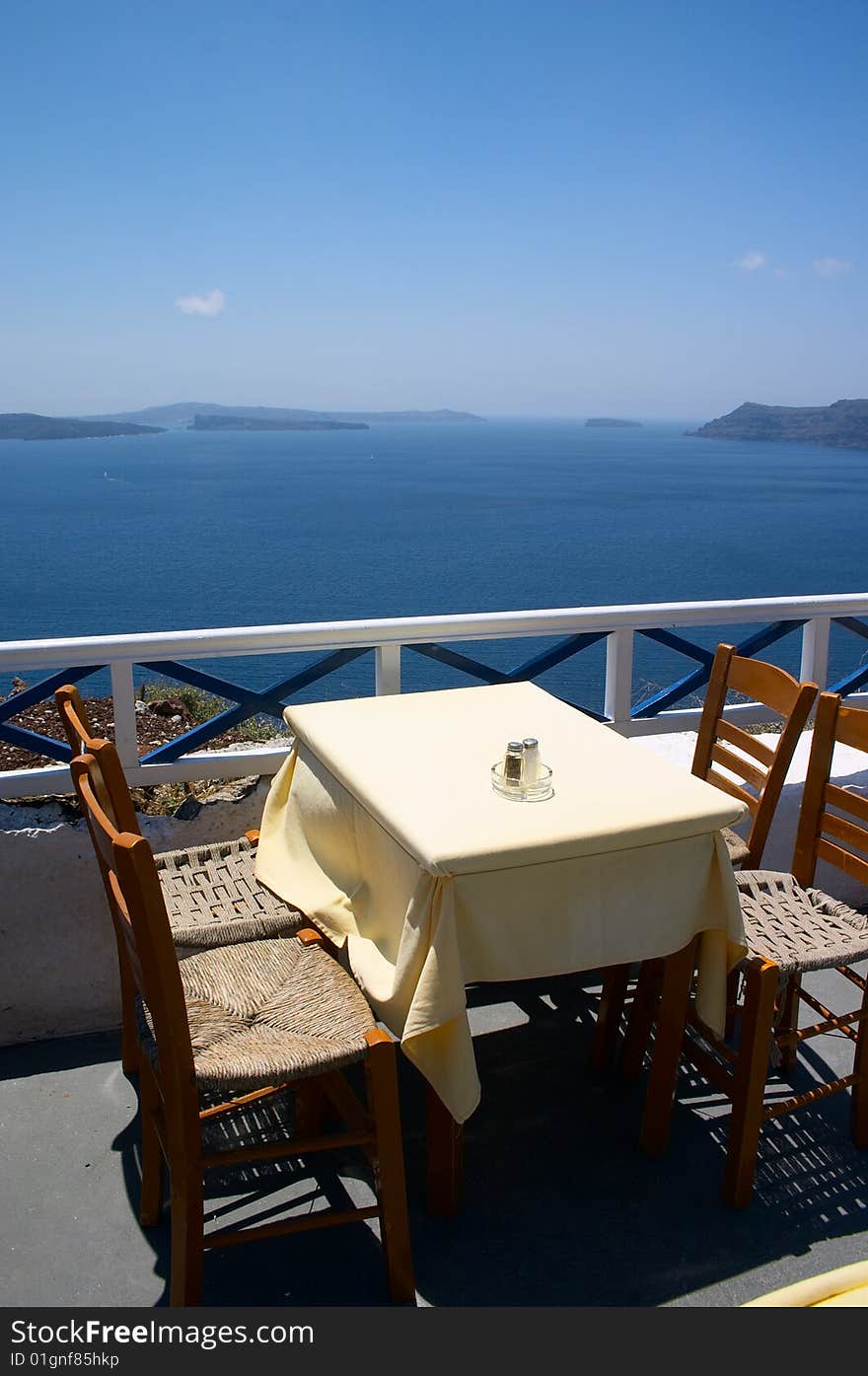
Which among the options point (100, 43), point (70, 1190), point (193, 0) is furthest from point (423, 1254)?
point (100, 43)

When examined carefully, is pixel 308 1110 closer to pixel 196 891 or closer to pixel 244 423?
pixel 196 891

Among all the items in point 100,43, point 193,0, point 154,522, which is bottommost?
point 154,522

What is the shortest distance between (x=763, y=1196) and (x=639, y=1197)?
287mm

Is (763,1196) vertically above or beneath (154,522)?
above

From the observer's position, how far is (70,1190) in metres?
2.41

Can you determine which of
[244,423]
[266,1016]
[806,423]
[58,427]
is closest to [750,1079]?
[266,1016]

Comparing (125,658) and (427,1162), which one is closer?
(427,1162)

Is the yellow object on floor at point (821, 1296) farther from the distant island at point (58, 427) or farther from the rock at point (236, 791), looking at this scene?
the distant island at point (58, 427)

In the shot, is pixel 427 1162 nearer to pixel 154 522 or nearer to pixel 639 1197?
pixel 639 1197

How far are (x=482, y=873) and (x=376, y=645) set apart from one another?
54.5 inches

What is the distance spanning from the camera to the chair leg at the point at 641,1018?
107 inches

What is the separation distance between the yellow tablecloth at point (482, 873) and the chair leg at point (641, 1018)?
1.19ft

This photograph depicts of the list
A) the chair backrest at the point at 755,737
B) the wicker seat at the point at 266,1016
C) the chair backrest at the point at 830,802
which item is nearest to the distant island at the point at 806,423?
the chair backrest at the point at 755,737

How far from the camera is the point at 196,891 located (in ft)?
8.73
